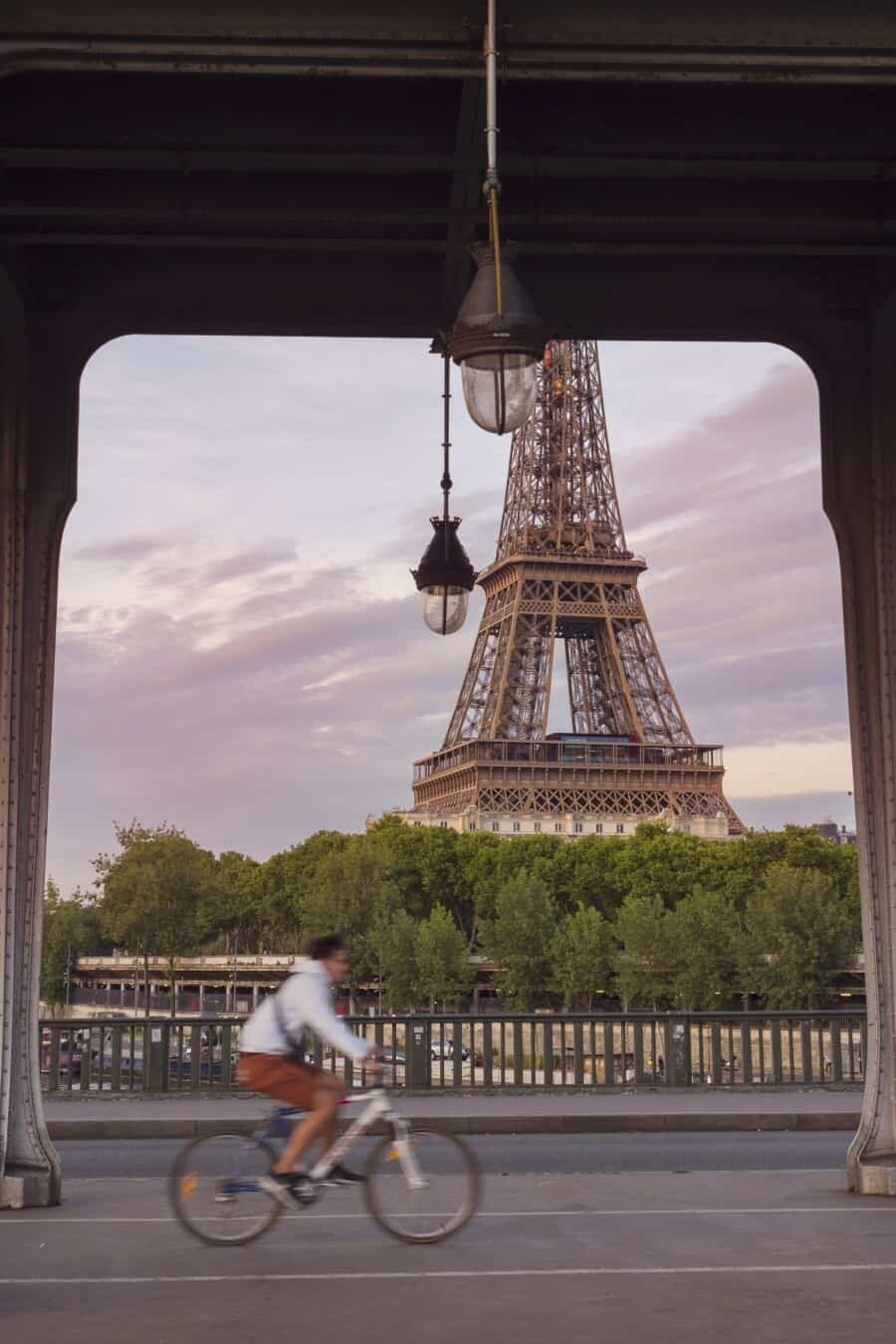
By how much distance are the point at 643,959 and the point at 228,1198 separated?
2458 inches

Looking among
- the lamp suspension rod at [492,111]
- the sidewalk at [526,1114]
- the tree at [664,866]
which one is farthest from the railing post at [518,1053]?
the tree at [664,866]

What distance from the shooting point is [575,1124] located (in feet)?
53.0

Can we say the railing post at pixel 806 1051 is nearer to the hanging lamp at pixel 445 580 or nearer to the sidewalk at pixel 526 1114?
the sidewalk at pixel 526 1114

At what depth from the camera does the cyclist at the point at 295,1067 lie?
7922 mm

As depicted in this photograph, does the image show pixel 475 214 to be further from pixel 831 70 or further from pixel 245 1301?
pixel 245 1301

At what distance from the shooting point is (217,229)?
874 centimetres

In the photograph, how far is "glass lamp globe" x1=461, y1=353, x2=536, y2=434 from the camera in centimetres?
664

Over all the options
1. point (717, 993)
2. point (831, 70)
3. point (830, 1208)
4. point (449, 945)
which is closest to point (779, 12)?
point (831, 70)

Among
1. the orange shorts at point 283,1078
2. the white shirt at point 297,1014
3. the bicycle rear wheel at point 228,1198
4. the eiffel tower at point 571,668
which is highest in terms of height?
the eiffel tower at point 571,668

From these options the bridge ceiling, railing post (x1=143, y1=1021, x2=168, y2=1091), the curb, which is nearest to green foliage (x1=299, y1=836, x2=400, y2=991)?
railing post (x1=143, y1=1021, x2=168, y2=1091)

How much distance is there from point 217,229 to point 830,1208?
6057 millimetres

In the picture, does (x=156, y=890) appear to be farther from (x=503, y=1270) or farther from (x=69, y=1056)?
(x=503, y=1270)

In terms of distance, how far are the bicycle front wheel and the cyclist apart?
0.53ft

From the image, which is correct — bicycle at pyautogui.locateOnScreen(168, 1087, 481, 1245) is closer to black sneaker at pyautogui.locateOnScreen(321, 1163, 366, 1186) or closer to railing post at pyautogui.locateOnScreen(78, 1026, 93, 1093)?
black sneaker at pyautogui.locateOnScreen(321, 1163, 366, 1186)
